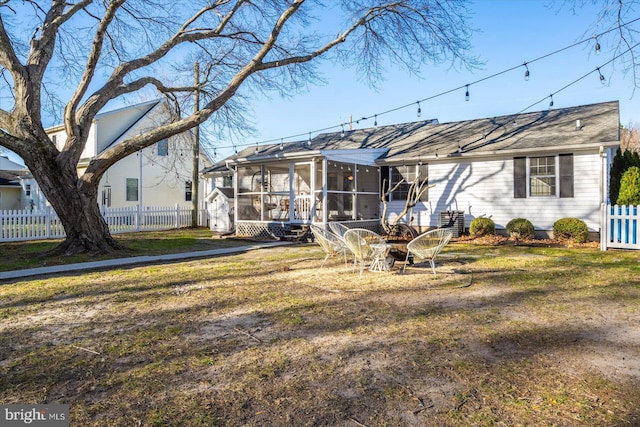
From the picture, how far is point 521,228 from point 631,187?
9.90ft

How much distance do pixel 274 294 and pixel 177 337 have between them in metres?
2.06

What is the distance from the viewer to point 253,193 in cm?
Answer: 1528

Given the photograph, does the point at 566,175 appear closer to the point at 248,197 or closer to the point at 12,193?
the point at 248,197

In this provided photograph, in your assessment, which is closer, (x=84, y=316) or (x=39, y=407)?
(x=39, y=407)

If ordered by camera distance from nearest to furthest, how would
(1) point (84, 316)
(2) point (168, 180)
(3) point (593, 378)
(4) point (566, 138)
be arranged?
Result: (3) point (593, 378) < (1) point (84, 316) < (4) point (566, 138) < (2) point (168, 180)

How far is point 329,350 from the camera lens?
3.74 m

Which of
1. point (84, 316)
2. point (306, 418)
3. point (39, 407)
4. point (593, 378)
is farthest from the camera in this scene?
point (84, 316)

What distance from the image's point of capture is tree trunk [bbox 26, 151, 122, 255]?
33.1ft

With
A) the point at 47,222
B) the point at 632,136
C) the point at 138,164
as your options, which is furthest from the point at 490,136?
the point at 632,136

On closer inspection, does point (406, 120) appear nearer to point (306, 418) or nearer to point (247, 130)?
point (247, 130)

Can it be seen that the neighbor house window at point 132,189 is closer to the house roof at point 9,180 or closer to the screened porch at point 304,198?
the house roof at point 9,180

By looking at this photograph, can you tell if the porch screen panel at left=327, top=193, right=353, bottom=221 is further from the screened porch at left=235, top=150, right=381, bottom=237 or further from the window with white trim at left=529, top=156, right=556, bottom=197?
the window with white trim at left=529, top=156, right=556, bottom=197

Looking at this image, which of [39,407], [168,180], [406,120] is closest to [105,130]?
[168,180]

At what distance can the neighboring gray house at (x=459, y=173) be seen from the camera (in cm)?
1252
